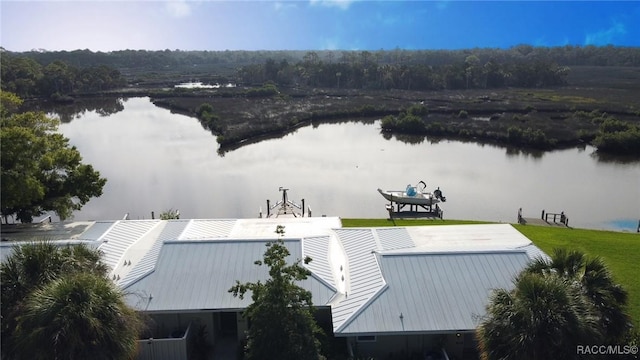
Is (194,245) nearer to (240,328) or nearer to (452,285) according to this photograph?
(240,328)

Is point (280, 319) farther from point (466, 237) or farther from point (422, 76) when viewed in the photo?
point (422, 76)

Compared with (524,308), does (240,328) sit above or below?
below

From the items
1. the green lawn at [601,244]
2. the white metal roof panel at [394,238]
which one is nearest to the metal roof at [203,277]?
the white metal roof panel at [394,238]

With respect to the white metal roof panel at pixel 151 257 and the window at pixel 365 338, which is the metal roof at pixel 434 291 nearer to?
the window at pixel 365 338

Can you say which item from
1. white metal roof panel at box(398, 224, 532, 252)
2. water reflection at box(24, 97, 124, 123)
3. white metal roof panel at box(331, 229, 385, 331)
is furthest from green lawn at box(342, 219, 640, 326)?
water reflection at box(24, 97, 124, 123)

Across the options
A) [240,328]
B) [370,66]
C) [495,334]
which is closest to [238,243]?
[240,328]

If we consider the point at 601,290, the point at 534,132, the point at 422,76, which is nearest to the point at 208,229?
the point at 601,290

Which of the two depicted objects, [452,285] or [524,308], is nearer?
[524,308]
